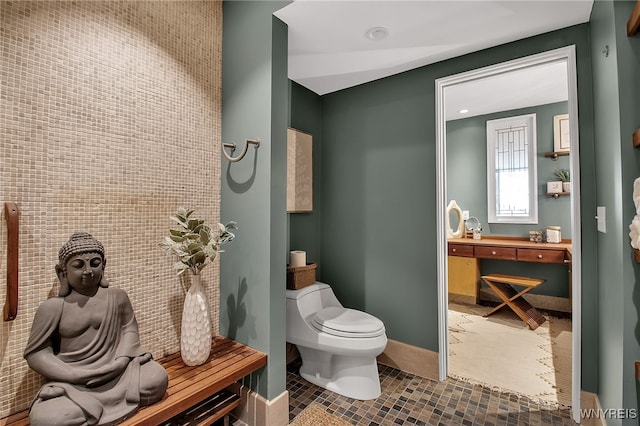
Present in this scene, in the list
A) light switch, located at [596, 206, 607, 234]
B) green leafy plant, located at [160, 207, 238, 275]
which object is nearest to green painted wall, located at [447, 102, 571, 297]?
light switch, located at [596, 206, 607, 234]

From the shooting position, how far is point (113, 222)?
4.74ft

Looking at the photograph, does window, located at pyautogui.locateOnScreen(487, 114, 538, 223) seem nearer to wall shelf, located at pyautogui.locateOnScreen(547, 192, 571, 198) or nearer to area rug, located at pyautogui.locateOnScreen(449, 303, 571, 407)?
wall shelf, located at pyautogui.locateOnScreen(547, 192, 571, 198)

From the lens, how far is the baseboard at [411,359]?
227 centimetres

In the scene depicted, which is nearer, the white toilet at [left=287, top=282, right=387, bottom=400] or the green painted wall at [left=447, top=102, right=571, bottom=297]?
the white toilet at [left=287, top=282, right=387, bottom=400]

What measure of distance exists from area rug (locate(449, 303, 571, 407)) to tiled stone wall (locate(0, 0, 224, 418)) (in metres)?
2.07

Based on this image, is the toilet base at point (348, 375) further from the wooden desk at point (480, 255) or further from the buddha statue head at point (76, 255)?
the wooden desk at point (480, 255)

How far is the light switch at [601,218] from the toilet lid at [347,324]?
1.32 m

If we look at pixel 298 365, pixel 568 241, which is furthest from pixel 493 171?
pixel 298 365

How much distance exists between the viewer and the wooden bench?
1.18 m

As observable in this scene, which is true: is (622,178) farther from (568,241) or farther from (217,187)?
(568,241)

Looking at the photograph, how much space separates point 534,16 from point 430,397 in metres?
2.38

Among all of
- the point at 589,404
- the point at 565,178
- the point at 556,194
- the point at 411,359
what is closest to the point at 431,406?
the point at 411,359

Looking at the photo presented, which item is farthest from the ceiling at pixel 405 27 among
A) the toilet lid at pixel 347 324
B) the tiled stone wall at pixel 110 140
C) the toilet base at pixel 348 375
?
the toilet base at pixel 348 375

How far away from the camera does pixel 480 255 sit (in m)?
3.59
